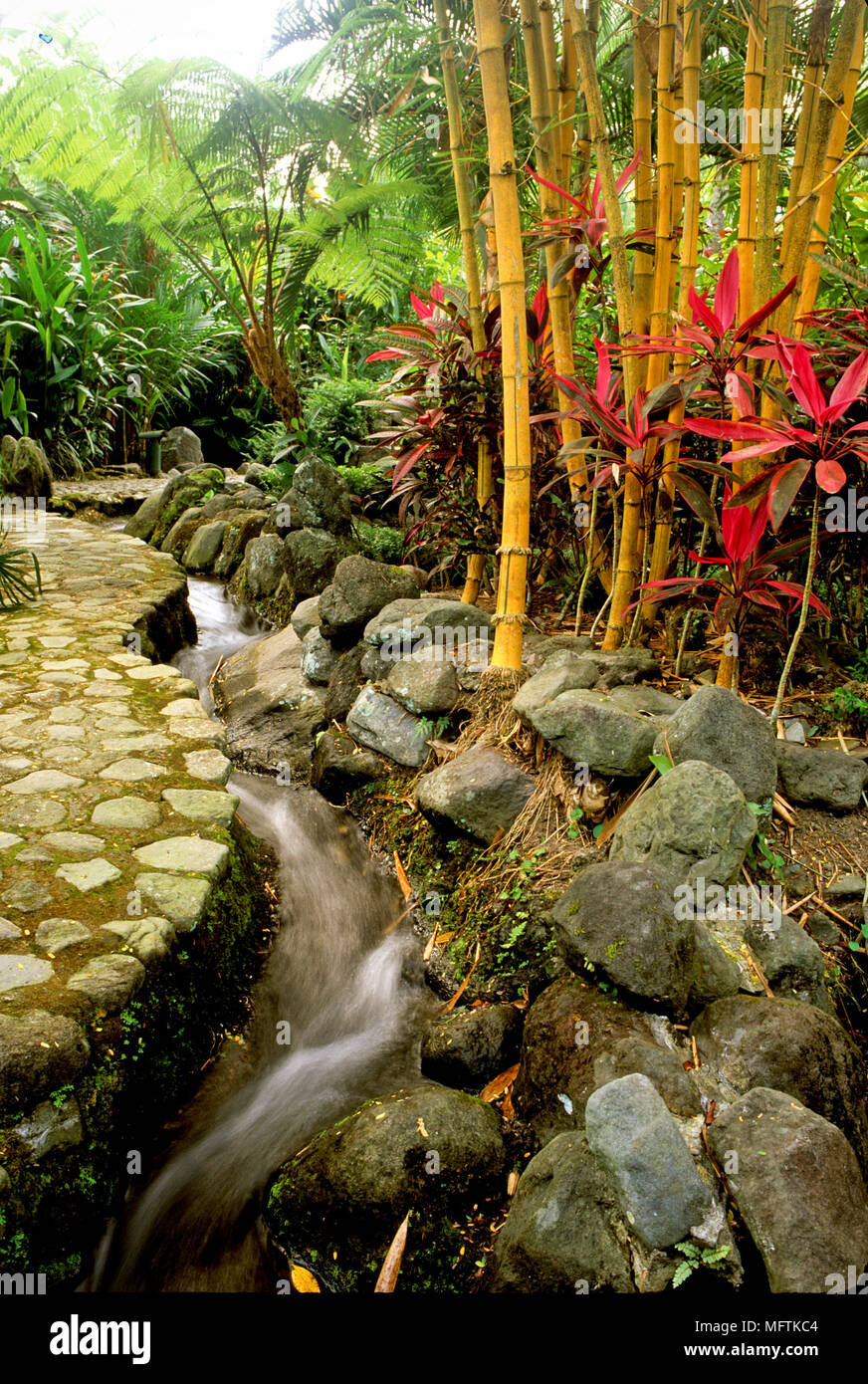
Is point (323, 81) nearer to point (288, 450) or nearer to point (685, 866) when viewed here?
point (288, 450)

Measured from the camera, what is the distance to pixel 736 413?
2.40m

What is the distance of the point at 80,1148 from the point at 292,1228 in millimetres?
487

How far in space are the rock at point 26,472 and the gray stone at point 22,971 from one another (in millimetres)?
6235

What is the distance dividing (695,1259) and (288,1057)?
4.13 feet

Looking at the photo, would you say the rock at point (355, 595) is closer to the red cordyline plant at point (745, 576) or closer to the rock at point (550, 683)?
the rock at point (550, 683)

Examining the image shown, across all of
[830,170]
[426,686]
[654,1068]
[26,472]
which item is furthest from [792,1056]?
[26,472]

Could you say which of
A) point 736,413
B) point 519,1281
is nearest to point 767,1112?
point 519,1281

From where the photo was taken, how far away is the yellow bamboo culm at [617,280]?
257cm

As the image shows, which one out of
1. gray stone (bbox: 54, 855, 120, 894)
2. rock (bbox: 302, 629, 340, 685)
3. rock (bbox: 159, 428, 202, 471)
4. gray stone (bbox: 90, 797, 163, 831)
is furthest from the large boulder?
rock (bbox: 159, 428, 202, 471)

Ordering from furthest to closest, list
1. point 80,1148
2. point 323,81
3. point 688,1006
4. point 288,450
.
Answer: point 288,450 < point 323,81 < point 688,1006 < point 80,1148

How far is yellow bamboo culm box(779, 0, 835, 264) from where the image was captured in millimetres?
2467

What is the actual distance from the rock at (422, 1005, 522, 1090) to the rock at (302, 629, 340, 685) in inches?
84.1

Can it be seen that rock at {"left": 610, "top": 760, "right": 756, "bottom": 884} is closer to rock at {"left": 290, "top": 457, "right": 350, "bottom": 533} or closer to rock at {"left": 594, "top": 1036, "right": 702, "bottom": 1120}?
rock at {"left": 594, "top": 1036, "right": 702, "bottom": 1120}

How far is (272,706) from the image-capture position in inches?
167
